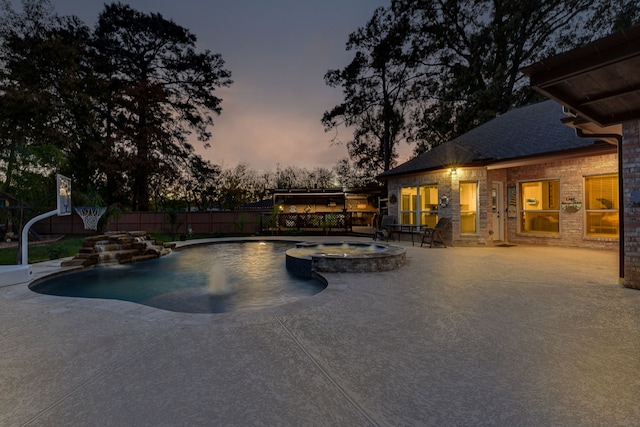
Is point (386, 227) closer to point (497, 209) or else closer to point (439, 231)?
point (439, 231)

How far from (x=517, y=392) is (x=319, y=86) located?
23726mm

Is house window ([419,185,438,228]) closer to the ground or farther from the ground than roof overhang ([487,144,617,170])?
closer to the ground

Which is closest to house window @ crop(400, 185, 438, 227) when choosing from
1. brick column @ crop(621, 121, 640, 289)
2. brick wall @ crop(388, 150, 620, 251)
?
brick wall @ crop(388, 150, 620, 251)

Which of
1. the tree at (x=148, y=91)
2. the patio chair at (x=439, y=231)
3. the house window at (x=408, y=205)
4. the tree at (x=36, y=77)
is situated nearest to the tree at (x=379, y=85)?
the tree at (x=148, y=91)

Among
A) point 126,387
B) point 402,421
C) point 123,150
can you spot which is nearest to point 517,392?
point 402,421

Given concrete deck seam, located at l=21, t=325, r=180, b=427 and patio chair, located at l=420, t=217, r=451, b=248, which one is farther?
patio chair, located at l=420, t=217, r=451, b=248

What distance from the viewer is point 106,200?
19.6 meters

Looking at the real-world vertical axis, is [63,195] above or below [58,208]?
above

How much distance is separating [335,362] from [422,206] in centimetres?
1016

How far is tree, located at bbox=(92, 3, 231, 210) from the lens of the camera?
18000 millimetres

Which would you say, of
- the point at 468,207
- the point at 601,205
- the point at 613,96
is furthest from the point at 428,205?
the point at 613,96

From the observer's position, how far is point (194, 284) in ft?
20.9

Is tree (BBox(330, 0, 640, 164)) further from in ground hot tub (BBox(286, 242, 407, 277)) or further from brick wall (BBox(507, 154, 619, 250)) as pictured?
in ground hot tub (BBox(286, 242, 407, 277))

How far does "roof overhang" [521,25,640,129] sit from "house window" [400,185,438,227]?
6.78 meters
